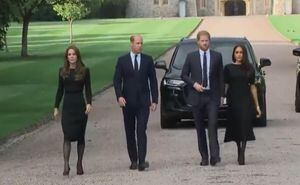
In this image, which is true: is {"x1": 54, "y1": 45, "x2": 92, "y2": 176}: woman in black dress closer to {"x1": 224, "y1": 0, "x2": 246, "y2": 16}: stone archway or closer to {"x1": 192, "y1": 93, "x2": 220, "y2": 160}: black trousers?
{"x1": 192, "y1": 93, "x2": 220, "y2": 160}: black trousers

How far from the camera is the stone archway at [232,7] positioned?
348ft

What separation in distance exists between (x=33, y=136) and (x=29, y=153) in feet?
7.86

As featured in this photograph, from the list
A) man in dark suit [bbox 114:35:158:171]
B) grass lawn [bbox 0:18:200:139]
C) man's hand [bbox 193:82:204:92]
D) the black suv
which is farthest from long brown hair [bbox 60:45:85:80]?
grass lawn [bbox 0:18:200:139]

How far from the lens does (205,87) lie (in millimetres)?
11688

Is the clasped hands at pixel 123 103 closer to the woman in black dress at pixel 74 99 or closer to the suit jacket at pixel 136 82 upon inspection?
the suit jacket at pixel 136 82

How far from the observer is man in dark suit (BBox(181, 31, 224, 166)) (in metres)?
11.6

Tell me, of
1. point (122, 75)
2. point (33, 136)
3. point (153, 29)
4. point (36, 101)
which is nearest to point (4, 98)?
point (36, 101)

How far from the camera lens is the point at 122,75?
1152cm

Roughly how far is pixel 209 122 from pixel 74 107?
1.92m

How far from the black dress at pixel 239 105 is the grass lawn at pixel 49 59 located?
5.95 metres

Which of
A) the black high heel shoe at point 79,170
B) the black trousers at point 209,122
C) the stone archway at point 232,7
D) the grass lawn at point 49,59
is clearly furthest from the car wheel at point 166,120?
the stone archway at point 232,7

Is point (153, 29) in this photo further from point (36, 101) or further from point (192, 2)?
point (36, 101)

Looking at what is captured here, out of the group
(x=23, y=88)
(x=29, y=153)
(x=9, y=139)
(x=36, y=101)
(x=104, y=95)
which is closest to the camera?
(x=29, y=153)

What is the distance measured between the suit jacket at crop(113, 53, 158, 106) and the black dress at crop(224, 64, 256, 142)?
3.63 feet
